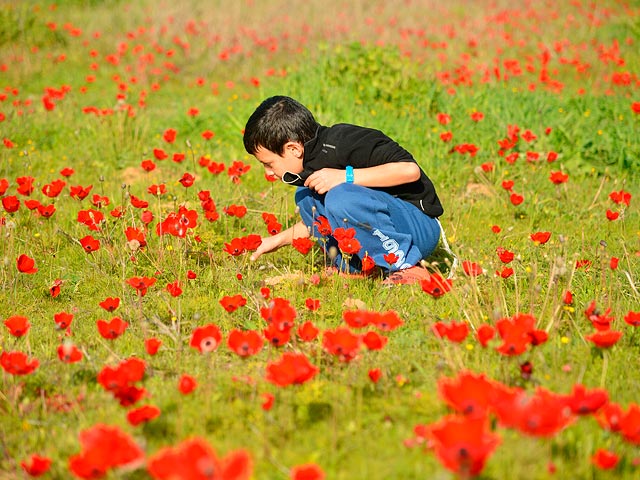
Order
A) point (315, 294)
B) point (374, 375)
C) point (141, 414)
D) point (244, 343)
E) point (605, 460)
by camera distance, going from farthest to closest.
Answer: point (315, 294) → point (374, 375) → point (244, 343) → point (141, 414) → point (605, 460)

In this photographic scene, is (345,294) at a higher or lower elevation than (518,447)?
lower

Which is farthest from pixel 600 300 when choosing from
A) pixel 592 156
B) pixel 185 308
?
pixel 592 156

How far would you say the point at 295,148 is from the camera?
3686mm

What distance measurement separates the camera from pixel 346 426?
2.22m

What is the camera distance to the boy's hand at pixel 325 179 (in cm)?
357

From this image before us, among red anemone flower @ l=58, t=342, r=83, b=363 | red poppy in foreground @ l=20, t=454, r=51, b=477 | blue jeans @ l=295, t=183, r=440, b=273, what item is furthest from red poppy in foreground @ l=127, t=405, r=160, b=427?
blue jeans @ l=295, t=183, r=440, b=273

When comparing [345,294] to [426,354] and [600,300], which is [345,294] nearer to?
[426,354]

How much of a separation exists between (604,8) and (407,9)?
3440 mm

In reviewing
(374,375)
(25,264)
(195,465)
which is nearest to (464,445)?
(195,465)

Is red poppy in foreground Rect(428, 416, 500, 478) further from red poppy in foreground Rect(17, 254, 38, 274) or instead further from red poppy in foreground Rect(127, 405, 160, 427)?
red poppy in foreground Rect(17, 254, 38, 274)

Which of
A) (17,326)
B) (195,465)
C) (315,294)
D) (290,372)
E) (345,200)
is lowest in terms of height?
(315,294)

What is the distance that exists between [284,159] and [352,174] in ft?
1.24

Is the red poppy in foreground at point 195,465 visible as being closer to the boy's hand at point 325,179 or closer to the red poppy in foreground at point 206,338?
the red poppy in foreground at point 206,338

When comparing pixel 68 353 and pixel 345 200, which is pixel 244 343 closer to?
pixel 68 353
